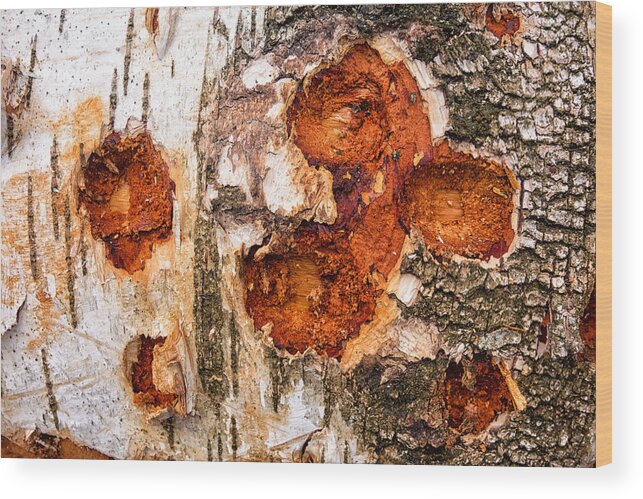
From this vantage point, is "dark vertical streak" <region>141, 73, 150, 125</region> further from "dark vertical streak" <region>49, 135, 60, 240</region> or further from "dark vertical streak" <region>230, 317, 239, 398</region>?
"dark vertical streak" <region>230, 317, 239, 398</region>

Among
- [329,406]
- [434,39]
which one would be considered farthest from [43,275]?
[434,39]

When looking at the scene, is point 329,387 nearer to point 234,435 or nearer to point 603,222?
point 234,435

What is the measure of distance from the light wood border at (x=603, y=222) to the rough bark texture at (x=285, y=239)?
22mm

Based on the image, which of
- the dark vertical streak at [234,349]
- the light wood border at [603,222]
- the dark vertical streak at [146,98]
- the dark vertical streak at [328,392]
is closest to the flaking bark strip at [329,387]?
the dark vertical streak at [328,392]

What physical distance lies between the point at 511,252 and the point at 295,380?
23.0 inches

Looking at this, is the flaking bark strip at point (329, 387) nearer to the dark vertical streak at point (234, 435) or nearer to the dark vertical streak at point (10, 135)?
the dark vertical streak at point (234, 435)

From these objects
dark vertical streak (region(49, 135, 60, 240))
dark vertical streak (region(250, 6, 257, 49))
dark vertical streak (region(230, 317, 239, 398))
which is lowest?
dark vertical streak (region(230, 317, 239, 398))

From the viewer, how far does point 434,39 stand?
8.04 feet

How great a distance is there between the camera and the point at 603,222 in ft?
7.91

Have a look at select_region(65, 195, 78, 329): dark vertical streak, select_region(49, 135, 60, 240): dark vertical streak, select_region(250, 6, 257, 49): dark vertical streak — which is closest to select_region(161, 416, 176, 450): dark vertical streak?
select_region(65, 195, 78, 329): dark vertical streak

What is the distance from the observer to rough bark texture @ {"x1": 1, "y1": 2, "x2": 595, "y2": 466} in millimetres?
2432

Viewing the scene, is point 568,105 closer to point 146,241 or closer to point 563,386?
point 563,386

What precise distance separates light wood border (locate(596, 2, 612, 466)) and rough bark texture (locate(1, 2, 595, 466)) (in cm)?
2

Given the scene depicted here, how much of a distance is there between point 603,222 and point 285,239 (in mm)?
730
